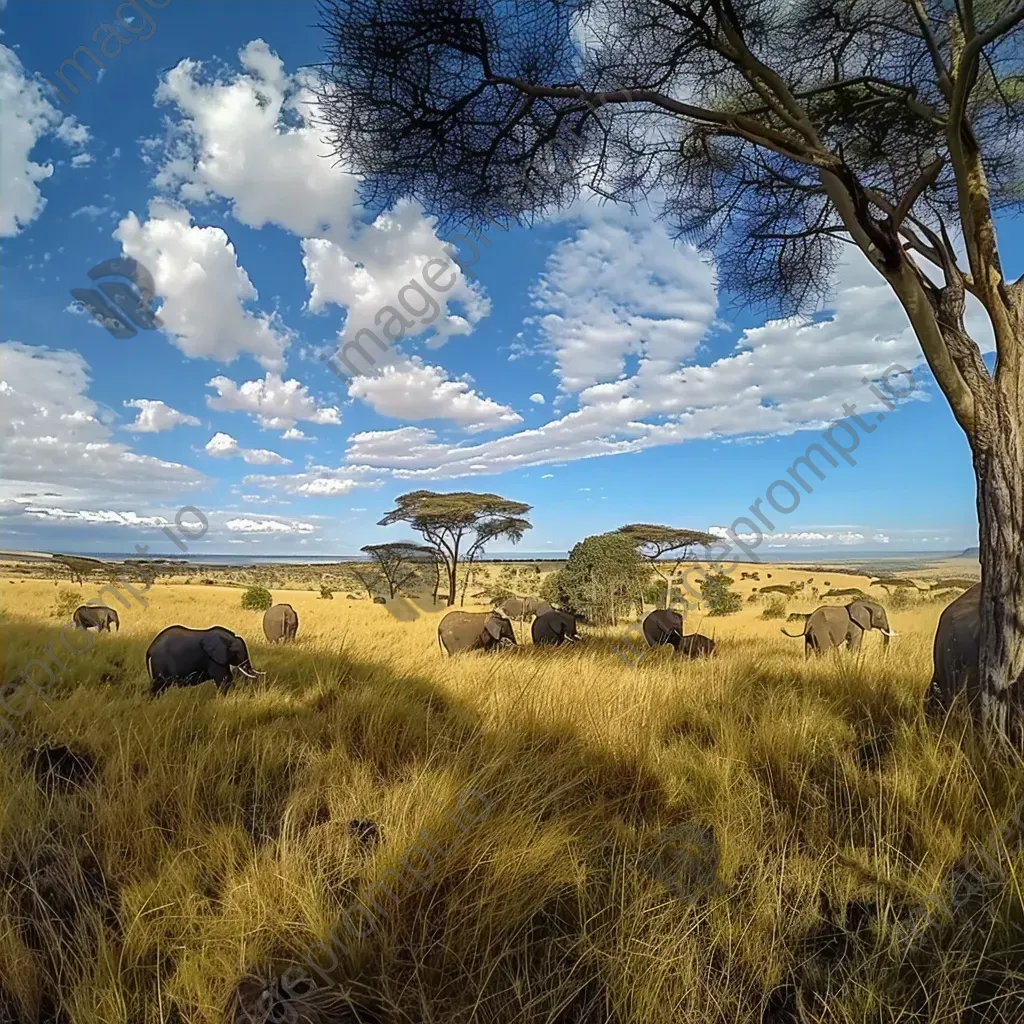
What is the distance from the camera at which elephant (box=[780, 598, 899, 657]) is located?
1062cm

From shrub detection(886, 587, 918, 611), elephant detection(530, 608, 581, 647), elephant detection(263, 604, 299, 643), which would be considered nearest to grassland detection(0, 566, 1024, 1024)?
elephant detection(530, 608, 581, 647)

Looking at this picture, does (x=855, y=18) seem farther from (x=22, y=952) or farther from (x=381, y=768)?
(x=22, y=952)

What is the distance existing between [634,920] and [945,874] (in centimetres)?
126

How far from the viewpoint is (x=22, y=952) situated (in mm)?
1803

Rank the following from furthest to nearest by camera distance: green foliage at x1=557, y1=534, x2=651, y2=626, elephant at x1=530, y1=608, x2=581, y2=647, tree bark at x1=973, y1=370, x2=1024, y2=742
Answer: green foliage at x1=557, y1=534, x2=651, y2=626
elephant at x1=530, y1=608, x2=581, y2=647
tree bark at x1=973, y1=370, x2=1024, y2=742

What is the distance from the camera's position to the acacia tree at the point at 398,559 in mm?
37500

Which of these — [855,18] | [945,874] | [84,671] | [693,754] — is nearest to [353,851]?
[693,754]

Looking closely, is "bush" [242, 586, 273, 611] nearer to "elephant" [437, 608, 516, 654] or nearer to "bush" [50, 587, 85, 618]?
"bush" [50, 587, 85, 618]

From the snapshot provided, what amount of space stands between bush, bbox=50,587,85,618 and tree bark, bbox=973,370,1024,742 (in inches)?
819

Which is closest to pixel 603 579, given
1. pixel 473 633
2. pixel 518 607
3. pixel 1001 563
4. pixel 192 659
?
pixel 518 607

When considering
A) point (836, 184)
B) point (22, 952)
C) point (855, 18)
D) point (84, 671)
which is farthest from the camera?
point (84, 671)

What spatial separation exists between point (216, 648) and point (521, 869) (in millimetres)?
5228

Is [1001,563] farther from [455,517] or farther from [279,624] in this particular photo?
[455,517]

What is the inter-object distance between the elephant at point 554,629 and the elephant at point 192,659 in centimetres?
704
